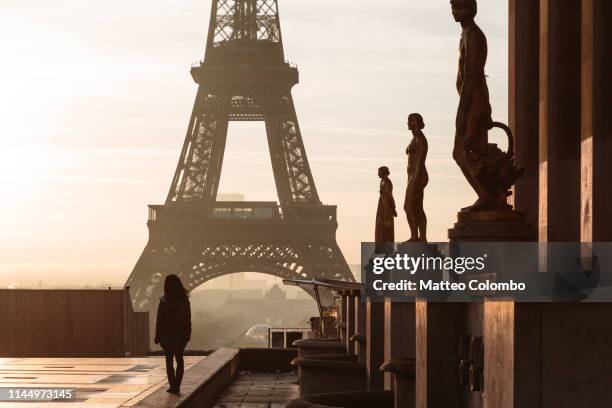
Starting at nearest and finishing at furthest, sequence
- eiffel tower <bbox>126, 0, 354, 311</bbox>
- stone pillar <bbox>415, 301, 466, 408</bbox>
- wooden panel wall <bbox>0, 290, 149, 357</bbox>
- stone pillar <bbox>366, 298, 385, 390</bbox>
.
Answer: stone pillar <bbox>415, 301, 466, 408</bbox> → stone pillar <bbox>366, 298, 385, 390</bbox> → wooden panel wall <bbox>0, 290, 149, 357</bbox> → eiffel tower <bbox>126, 0, 354, 311</bbox>

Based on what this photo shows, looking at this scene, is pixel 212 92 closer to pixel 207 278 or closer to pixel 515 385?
pixel 207 278

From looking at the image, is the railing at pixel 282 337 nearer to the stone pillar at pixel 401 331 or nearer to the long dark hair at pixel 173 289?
the long dark hair at pixel 173 289

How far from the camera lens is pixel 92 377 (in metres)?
24.3

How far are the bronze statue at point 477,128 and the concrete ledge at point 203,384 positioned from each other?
194 inches

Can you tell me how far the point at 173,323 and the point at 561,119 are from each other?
23.7 feet

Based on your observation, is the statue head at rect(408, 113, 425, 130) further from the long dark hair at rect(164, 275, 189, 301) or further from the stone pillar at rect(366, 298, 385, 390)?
the long dark hair at rect(164, 275, 189, 301)

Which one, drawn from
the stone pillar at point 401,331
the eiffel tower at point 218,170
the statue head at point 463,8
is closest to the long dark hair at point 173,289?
the stone pillar at point 401,331

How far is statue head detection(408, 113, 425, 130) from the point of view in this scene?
11617 millimetres

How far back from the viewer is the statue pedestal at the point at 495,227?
917cm

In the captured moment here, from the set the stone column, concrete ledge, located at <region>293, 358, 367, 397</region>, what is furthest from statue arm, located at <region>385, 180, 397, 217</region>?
the stone column

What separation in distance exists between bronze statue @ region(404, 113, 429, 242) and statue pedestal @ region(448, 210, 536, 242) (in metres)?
2.35

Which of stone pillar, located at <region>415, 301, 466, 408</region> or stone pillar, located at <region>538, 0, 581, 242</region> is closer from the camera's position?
stone pillar, located at <region>415, 301, 466, 408</region>

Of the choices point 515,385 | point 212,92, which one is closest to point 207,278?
point 212,92

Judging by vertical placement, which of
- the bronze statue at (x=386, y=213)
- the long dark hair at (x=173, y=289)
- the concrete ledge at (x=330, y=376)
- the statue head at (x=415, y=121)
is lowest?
the concrete ledge at (x=330, y=376)
